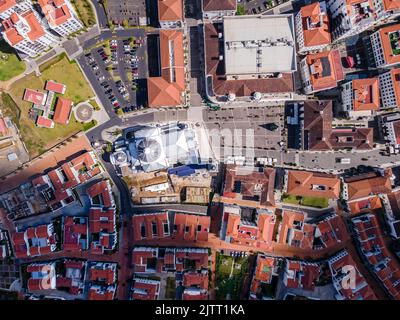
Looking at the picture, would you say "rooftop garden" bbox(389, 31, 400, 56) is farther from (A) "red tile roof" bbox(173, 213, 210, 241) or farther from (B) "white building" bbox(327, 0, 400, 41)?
(A) "red tile roof" bbox(173, 213, 210, 241)

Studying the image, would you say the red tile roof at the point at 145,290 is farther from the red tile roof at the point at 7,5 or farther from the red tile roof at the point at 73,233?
the red tile roof at the point at 7,5

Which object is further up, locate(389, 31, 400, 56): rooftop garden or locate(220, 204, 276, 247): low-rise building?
locate(389, 31, 400, 56): rooftop garden

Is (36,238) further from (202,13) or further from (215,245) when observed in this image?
(202,13)

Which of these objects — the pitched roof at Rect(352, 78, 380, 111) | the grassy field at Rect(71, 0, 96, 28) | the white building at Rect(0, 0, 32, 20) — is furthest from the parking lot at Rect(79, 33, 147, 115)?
the pitched roof at Rect(352, 78, 380, 111)

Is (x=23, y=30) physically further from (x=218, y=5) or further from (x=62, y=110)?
Answer: (x=218, y=5)

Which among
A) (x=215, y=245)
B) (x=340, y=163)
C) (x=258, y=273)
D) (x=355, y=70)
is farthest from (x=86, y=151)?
(x=355, y=70)
